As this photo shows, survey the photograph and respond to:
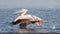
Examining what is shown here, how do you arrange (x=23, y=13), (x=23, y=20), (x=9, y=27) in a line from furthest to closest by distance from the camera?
(x=23, y=13) → (x=23, y=20) → (x=9, y=27)

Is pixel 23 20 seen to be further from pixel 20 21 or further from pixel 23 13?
pixel 23 13

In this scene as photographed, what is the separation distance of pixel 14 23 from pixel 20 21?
20cm

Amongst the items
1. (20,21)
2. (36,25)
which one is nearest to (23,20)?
(20,21)

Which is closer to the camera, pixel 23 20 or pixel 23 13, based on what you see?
pixel 23 20

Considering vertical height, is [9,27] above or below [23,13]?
below

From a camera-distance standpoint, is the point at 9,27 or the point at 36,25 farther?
the point at 36,25

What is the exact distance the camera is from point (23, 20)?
7.32 m

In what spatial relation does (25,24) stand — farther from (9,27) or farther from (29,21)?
(9,27)

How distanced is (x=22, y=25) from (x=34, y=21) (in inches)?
18.7

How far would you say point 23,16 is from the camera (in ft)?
24.2

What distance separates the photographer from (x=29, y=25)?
25.0 feet

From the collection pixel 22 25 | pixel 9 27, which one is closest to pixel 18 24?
pixel 22 25

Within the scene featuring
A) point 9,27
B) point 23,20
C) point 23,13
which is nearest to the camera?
point 9,27

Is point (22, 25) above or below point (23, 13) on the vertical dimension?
below
